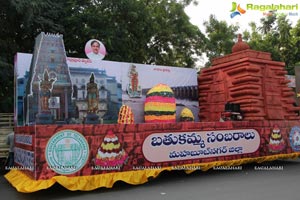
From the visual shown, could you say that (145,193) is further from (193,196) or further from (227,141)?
(227,141)

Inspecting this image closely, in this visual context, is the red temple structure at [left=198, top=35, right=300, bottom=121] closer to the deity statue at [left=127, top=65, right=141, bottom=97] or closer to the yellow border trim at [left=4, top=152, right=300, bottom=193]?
the deity statue at [left=127, top=65, right=141, bottom=97]

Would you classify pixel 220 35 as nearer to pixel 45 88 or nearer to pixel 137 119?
pixel 137 119

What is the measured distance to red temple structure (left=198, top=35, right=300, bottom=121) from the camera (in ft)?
34.6

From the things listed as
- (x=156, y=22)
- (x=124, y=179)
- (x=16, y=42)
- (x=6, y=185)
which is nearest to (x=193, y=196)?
(x=124, y=179)

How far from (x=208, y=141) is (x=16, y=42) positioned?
9.73 metres

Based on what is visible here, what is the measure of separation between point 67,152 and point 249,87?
646 cm

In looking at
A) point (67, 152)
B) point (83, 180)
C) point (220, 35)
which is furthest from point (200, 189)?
point (220, 35)

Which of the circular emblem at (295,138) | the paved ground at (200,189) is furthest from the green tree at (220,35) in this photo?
the paved ground at (200,189)

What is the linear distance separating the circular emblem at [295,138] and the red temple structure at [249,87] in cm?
51

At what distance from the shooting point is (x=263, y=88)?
10.9 meters

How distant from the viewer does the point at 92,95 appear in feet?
33.5

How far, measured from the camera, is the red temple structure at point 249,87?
1053cm

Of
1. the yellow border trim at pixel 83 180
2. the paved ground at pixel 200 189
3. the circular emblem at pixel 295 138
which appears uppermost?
the circular emblem at pixel 295 138

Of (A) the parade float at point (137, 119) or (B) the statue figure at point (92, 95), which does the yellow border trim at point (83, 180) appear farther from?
(B) the statue figure at point (92, 95)
